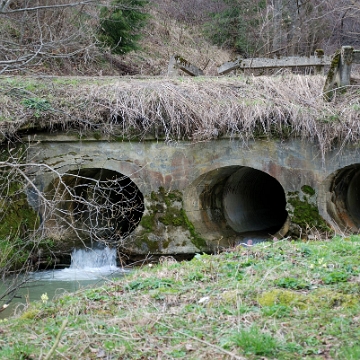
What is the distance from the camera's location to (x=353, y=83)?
1145 centimetres

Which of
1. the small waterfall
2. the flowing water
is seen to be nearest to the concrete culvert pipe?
the small waterfall

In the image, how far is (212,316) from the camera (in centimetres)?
463

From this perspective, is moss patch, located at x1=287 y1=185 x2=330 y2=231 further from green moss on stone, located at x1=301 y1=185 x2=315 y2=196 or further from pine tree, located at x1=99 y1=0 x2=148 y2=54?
pine tree, located at x1=99 y1=0 x2=148 y2=54

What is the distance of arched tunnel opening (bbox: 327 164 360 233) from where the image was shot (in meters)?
10.8

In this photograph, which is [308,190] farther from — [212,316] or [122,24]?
[122,24]

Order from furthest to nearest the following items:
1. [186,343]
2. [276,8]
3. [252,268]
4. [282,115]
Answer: [276,8]
[282,115]
[252,268]
[186,343]

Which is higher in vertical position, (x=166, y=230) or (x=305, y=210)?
(x=305, y=210)

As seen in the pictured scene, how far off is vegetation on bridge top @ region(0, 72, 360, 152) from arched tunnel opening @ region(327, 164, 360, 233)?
2.95 feet

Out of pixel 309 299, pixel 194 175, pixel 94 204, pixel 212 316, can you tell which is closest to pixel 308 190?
pixel 194 175

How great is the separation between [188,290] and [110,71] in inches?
532

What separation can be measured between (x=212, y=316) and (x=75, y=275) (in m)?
6.30

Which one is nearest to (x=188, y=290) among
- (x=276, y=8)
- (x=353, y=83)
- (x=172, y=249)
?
(x=172, y=249)

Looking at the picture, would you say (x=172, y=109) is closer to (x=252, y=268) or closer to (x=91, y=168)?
(x=91, y=168)

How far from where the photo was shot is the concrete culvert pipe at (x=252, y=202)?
43.0 ft
